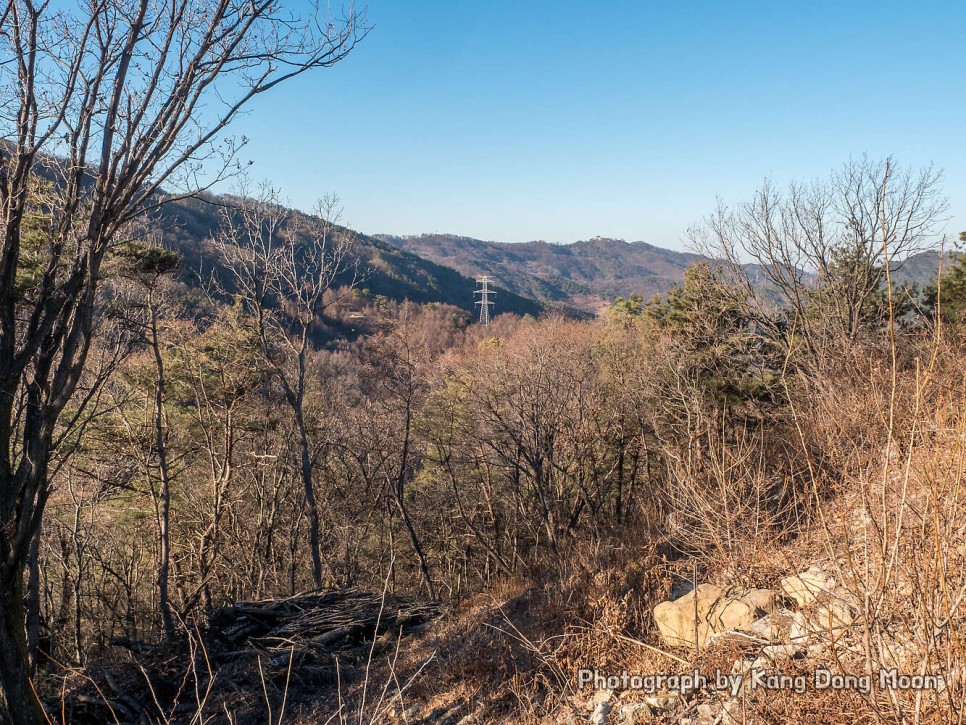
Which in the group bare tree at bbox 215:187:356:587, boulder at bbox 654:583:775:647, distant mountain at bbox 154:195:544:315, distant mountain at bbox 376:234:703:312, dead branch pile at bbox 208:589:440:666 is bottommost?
dead branch pile at bbox 208:589:440:666

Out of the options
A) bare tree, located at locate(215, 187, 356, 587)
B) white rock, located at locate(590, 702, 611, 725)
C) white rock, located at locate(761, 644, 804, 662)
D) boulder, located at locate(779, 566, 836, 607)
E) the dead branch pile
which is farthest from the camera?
bare tree, located at locate(215, 187, 356, 587)

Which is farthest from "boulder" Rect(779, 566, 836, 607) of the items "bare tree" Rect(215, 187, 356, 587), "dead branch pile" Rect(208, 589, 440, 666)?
"bare tree" Rect(215, 187, 356, 587)

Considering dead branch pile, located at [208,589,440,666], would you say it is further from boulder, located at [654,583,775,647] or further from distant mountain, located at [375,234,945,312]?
distant mountain, located at [375,234,945,312]

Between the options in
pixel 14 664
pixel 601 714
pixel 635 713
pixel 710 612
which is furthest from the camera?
pixel 710 612

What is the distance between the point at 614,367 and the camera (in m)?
18.0

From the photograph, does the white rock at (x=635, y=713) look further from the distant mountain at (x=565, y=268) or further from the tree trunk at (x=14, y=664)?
the distant mountain at (x=565, y=268)

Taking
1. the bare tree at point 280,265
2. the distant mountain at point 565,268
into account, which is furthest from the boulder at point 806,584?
the distant mountain at point 565,268

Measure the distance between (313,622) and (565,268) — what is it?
18135 cm

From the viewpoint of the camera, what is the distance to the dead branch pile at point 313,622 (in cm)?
680

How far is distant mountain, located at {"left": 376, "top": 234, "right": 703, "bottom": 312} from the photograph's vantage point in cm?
13362

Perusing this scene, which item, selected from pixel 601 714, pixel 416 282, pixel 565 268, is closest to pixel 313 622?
pixel 601 714

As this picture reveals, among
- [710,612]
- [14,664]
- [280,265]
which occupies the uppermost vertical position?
[280,265]

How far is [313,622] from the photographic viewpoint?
287 inches

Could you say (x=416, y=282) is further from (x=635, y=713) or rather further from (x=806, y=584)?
(x=635, y=713)
